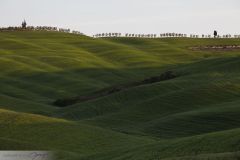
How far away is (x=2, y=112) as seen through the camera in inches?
1591

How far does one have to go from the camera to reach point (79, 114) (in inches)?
2002

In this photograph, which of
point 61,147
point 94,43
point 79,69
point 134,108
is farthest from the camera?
point 94,43

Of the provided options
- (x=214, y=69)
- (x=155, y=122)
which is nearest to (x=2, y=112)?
(x=155, y=122)

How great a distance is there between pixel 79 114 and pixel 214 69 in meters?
18.5

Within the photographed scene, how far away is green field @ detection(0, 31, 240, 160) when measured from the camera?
29.3 m

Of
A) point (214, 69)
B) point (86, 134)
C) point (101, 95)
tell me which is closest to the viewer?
point (86, 134)

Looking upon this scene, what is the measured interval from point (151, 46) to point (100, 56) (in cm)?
2051

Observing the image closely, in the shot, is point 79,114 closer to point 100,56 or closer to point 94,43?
point 100,56

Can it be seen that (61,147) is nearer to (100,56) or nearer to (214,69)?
(214,69)

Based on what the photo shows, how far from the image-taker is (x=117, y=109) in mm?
49719

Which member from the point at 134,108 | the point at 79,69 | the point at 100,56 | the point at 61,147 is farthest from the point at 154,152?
the point at 100,56

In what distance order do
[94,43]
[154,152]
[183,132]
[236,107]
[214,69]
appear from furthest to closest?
[94,43] < [214,69] < [236,107] < [183,132] < [154,152]

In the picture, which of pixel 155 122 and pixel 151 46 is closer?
pixel 155 122

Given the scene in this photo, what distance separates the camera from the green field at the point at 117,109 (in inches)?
1153
